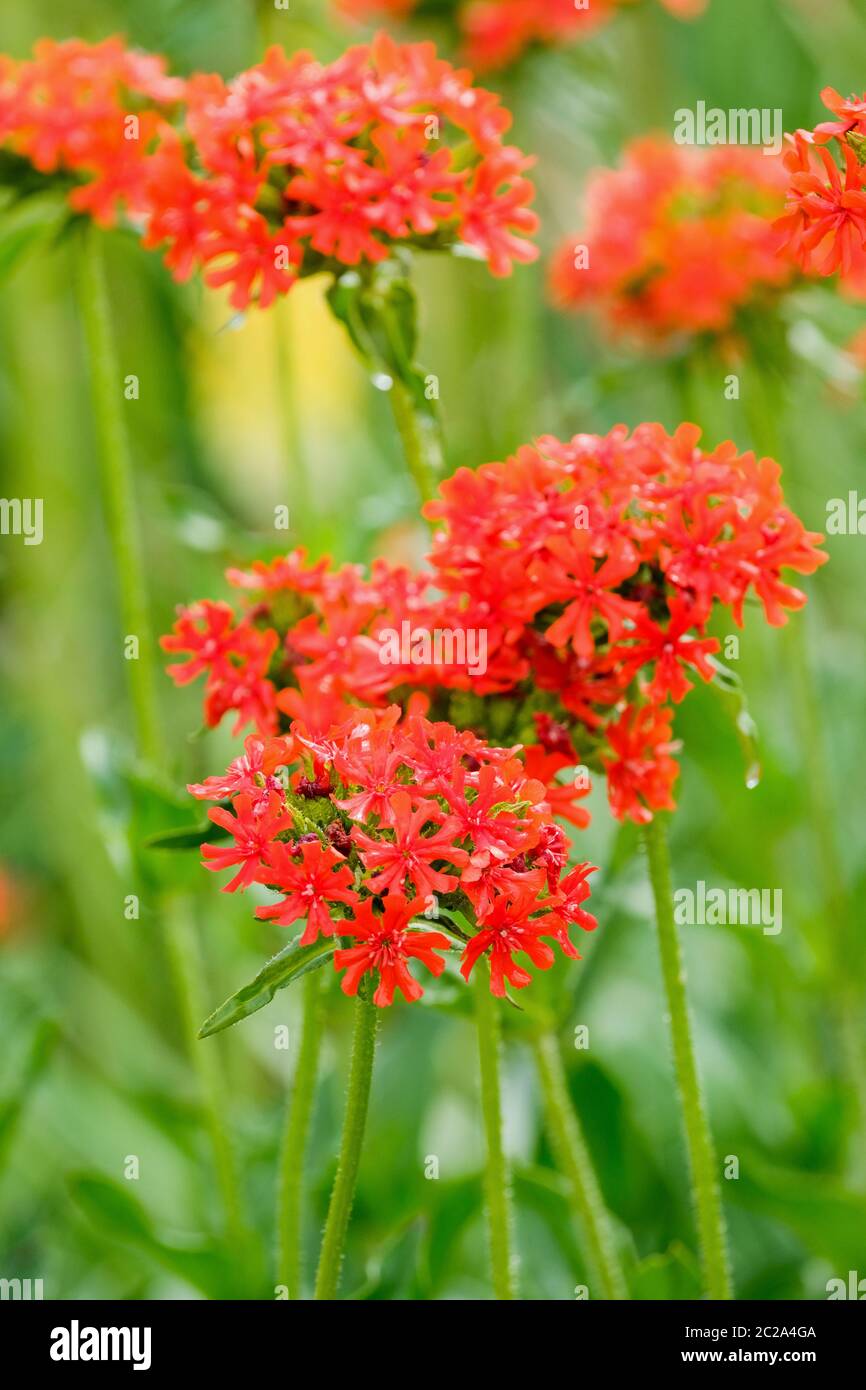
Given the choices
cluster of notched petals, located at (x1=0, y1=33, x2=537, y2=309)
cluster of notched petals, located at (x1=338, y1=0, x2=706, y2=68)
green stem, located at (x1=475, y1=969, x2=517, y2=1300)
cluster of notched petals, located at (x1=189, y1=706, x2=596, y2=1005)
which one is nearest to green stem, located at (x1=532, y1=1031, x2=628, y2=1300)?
green stem, located at (x1=475, y1=969, x2=517, y2=1300)

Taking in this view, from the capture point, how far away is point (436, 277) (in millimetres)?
3262

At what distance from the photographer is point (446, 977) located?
1.28 m

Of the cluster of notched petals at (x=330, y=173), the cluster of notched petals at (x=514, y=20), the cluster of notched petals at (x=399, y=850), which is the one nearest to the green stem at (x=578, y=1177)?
the cluster of notched petals at (x=399, y=850)

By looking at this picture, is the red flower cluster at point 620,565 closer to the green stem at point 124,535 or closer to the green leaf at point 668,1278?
the green leaf at point 668,1278

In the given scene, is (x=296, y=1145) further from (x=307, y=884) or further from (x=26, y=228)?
(x=26, y=228)

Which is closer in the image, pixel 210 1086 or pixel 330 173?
pixel 330 173

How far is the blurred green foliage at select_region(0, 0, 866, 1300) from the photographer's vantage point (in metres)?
1.59

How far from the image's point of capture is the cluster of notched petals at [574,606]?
1.02 metres

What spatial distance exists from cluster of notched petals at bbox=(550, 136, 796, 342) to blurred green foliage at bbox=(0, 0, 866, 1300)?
0.31 feet

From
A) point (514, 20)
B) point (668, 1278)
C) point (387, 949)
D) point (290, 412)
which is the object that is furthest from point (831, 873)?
point (514, 20)

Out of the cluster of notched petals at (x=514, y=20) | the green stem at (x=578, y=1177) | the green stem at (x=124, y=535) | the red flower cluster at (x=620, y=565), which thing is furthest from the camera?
the cluster of notched petals at (x=514, y=20)

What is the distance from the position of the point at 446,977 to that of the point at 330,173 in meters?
0.61

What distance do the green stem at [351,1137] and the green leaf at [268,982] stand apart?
0.04m

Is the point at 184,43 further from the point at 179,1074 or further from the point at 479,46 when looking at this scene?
the point at 179,1074
